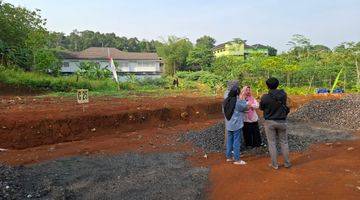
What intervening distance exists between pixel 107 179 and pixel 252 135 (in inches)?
142

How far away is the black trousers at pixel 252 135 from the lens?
348 inches

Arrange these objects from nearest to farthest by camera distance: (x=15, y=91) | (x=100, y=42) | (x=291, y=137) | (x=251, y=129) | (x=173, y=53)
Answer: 1. (x=251, y=129)
2. (x=291, y=137)
3. (x=15, y=91)
4. (x=173, y=53)
5. (x=100, y=42)

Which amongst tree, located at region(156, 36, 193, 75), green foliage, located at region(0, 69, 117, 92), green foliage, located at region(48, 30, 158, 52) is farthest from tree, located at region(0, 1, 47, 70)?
green foliage, located at region(48, 30, 158, 52)

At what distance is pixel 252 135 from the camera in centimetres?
888

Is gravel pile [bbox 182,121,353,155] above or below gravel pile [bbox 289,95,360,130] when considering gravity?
below

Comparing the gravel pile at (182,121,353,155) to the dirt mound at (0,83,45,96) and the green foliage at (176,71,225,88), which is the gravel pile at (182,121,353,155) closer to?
the dirt mound at (0,83,45,96)

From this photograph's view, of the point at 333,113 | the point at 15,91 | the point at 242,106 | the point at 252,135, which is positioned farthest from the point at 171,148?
the point at 15,91

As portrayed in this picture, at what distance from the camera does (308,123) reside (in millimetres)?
13273

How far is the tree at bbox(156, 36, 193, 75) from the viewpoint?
57281 millimetres

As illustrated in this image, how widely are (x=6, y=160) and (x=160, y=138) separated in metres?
3.90

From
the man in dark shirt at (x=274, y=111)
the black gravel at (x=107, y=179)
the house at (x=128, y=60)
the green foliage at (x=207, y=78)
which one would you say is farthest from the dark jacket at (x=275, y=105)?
the house at (x=128, y=60)

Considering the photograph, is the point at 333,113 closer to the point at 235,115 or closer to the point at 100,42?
the point at 235,115

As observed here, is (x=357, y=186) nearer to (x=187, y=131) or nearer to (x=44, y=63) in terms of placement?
(x=187, y=131)

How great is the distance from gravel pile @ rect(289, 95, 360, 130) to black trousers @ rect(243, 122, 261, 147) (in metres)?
4.93
